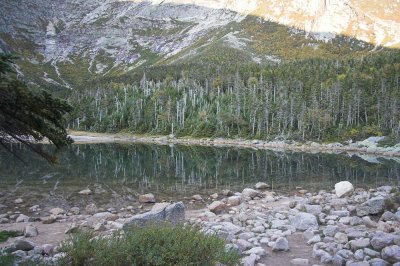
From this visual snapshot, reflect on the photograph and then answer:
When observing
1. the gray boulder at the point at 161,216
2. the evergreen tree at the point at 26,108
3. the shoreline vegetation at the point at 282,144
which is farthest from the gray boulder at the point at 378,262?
the shoreline vegetation at the point at 282,144

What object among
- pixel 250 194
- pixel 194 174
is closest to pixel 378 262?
pixel 250 194

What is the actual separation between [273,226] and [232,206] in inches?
265

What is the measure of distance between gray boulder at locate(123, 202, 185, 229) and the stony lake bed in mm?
71

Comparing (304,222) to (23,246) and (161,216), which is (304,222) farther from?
(23,246)

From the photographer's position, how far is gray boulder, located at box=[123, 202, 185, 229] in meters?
15.2

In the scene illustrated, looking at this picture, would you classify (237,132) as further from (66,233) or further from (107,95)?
(66,233)

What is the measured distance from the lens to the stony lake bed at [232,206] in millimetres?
13789

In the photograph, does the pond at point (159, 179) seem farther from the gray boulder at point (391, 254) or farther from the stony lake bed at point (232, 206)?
the gray boulder at point (391, 254)

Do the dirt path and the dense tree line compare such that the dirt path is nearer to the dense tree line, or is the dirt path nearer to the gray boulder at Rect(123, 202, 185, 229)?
the gray boulder at Rect(123, 202, 185, 229)

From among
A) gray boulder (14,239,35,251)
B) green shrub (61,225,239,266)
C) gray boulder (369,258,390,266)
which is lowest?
gray boulder (14,239,35,251)

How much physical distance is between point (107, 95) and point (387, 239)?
504 feet

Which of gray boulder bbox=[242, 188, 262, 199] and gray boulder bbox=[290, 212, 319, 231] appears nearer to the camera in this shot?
gray boulder bbox=[290, 212, 319, 231]

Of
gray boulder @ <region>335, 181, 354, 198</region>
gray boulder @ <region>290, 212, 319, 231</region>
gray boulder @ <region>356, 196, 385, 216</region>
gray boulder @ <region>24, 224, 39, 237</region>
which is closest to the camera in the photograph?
gray boulder @ <region>24, 224, 39, 237</region>

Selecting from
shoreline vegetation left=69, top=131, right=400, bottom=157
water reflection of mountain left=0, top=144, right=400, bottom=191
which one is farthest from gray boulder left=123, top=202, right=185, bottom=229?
shoreline vegetation left=69, top=131, right=400, bottom=157
